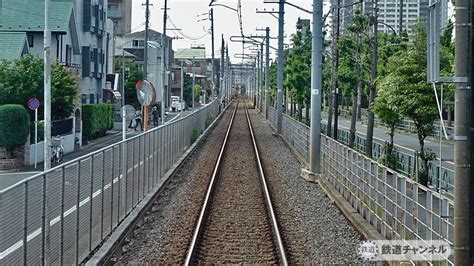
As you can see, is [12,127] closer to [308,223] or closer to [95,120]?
[95,120]

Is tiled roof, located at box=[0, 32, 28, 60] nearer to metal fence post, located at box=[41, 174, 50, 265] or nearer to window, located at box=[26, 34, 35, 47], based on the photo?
window, located at box=[26, 34, 35, 47]

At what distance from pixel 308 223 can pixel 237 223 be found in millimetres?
1406

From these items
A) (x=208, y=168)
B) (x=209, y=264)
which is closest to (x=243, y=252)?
(x=209, y=264)

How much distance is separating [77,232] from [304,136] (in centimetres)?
1636

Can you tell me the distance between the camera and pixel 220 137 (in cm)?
3822

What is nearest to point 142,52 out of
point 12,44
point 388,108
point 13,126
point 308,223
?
point 12,44

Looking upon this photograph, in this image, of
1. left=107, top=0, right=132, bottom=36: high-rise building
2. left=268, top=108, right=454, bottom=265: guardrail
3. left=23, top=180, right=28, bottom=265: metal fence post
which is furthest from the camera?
left=107, top=0, right=132, bottom=36: high-rise building

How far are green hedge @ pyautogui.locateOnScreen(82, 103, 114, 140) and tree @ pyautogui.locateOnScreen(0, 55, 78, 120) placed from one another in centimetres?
653

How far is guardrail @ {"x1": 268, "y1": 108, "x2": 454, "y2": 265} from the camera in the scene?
25.6 feet

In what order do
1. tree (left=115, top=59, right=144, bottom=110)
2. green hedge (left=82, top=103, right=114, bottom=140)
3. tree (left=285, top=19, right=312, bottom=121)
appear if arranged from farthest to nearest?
tree (left=115, top=59, right=144, bottom=110) → tree (left=285, top=19, right=312, bottom=121) → green hedge (left=82, top=103, right=114, bottom=140)

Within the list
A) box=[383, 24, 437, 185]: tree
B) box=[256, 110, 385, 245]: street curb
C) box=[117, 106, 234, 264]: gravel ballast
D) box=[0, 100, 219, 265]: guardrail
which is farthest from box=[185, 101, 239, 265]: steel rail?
box=[383, 24, 437, 185]: tree

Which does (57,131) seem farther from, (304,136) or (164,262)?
(164,262)

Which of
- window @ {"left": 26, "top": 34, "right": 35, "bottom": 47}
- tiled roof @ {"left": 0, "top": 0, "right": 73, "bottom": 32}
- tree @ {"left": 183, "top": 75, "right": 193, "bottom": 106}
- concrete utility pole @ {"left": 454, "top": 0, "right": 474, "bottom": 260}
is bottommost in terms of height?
concrete utility pole @ {"left": 454, "top": 0, "right": 474, "bottom": 260}

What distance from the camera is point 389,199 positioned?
1047 centimetres
